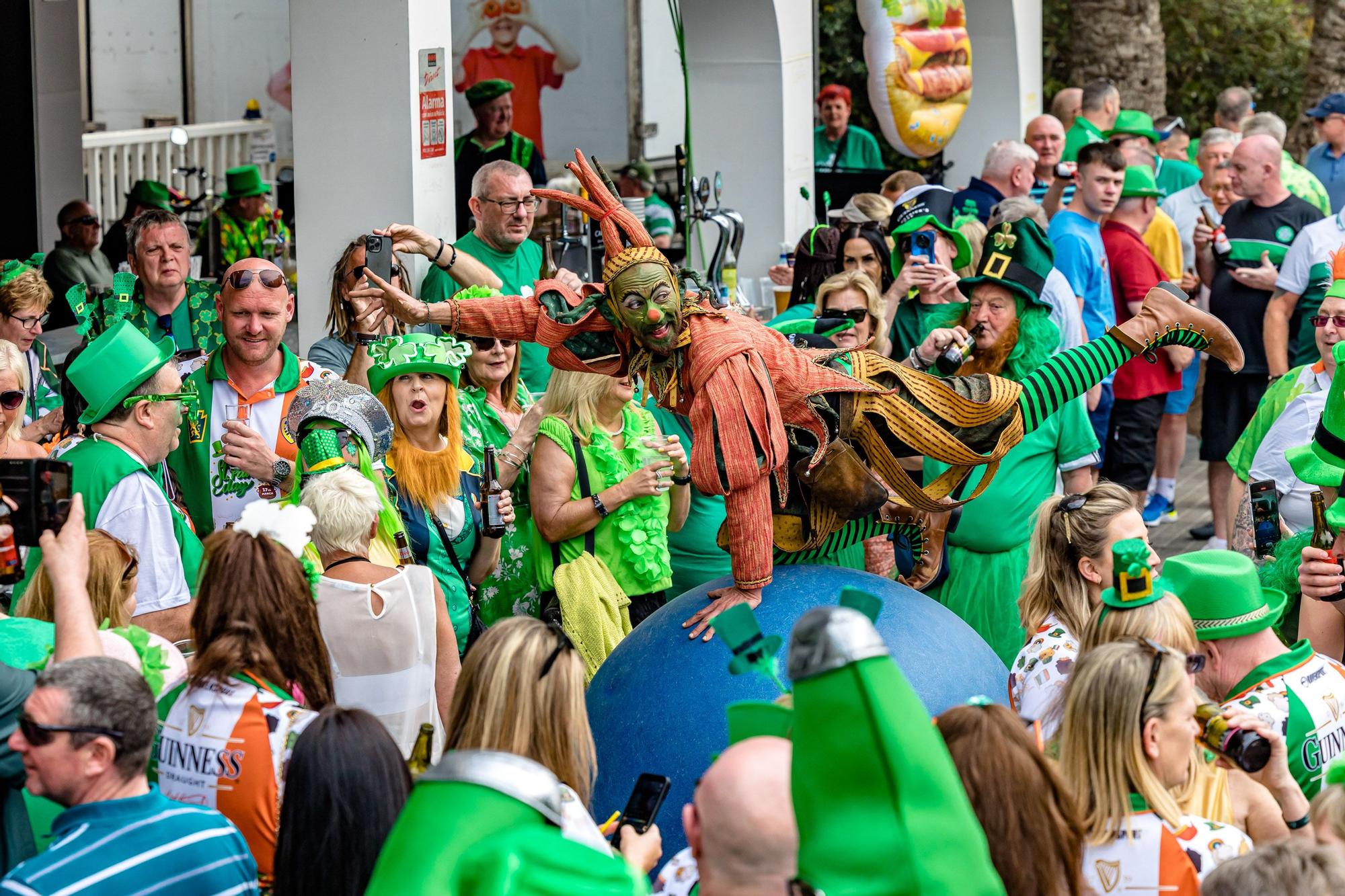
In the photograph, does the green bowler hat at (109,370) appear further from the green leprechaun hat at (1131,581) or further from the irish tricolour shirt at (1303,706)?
the irish tricolour shirt at (1303,706)

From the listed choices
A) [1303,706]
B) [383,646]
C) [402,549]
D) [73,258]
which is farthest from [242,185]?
[1303,706]

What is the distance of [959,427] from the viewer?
4297mm

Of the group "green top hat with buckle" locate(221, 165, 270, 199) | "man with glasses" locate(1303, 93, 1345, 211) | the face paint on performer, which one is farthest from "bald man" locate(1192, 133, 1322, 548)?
"green top hat with buckle" locate(221, 165, 270, 199)

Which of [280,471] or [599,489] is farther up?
[280,471]

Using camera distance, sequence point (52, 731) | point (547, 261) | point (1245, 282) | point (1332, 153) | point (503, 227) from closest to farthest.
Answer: point (52, 731) < point (503, 227) < point (547, 261) < point (1245, 282) < point (1332, 153)

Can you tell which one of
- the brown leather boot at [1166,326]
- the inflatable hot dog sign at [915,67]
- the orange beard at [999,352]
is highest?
the inflatable hot dog sign at [915,67]

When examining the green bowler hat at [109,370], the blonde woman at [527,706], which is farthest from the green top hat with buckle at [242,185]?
the blonde woman at [527,706]

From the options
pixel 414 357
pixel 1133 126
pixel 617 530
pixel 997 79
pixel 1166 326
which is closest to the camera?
pixel 1166 326

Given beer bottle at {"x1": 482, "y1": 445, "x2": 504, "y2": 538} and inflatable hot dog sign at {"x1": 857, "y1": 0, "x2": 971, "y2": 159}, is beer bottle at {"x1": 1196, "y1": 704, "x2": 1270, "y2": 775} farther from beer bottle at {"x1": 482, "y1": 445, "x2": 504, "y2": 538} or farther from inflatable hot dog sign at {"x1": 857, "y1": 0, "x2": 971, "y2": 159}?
inflatable hot dog sign at {"x1": 857, "y1": 0, "x2": 971, "y2": 159}

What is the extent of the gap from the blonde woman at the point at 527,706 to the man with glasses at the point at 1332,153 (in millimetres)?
9655

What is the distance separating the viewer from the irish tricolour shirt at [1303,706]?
364cm

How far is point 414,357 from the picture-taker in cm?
505

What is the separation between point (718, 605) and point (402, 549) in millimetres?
977

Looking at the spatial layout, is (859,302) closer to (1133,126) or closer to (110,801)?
(110,801)
